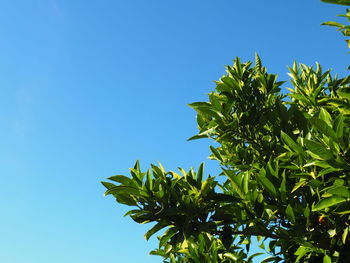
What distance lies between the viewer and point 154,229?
13.6 feet

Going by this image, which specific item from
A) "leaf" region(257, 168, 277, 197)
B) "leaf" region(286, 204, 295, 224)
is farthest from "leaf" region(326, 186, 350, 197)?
"leaf" region(257, 168, 277, 197)

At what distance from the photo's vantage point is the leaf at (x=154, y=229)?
4114 mm

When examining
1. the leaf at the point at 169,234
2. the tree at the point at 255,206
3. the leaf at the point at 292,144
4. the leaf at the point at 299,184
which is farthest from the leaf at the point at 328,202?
the leaf at the point at 169,234

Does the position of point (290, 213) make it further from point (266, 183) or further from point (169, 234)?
point (169, 234)

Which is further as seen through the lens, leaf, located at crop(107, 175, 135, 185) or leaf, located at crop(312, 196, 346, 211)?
leaf, located at crop(107, 175, 135, 185)

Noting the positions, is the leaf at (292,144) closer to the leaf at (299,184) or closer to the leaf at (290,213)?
the leaf at (299,184)

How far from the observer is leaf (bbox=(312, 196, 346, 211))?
334 centimetres

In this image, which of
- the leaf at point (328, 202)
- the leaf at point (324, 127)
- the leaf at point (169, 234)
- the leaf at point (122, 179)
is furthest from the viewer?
the leaf at point (169, 234)

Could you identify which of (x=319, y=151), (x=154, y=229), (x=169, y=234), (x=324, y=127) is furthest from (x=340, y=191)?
(x=154, y=229)

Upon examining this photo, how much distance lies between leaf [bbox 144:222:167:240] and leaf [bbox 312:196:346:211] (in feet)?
5.30

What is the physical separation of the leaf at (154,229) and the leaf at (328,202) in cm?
162

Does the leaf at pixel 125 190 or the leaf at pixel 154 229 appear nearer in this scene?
the leaf at pixel 125 190

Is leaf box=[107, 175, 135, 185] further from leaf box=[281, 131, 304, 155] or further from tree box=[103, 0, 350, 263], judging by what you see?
leaf box=[281, 131, 304, 155]

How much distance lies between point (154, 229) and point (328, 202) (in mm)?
1825
